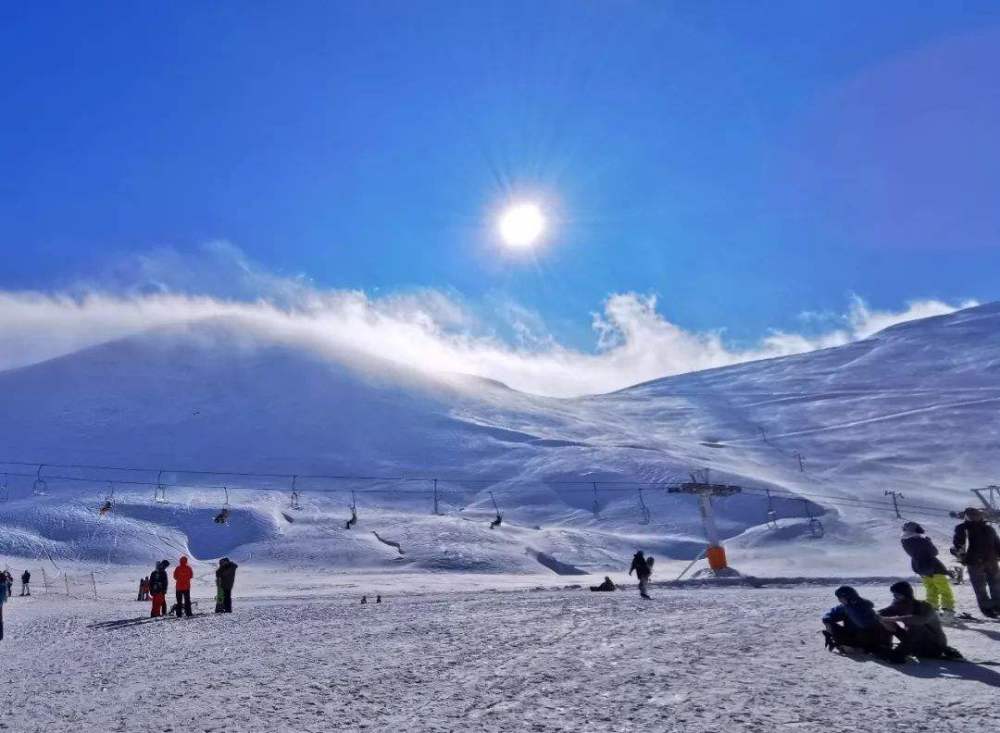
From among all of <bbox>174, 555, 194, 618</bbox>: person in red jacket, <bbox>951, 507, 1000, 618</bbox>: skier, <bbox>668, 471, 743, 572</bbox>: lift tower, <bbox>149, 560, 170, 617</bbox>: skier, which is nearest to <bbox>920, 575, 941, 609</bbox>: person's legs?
<bbox>951, 507, 1000, 618</bbox>: skier

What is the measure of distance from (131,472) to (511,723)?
269ft

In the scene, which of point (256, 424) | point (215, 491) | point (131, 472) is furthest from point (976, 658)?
point (256, 424)

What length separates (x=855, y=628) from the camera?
31.4ft

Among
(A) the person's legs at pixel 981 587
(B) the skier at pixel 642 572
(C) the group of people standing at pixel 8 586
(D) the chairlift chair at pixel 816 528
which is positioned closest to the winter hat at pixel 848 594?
(A) the person's legs at pixel 981 587

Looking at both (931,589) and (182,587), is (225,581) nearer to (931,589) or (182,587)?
(182,587)

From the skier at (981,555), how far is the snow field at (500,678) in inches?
24.8

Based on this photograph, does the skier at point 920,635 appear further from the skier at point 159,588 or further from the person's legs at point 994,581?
the skier at point 159,588

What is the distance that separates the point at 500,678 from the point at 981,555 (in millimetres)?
7539

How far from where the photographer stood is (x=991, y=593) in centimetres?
1214

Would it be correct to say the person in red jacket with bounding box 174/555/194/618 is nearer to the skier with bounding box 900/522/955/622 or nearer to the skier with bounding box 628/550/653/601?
the skier with bounding box 628/550/653/601

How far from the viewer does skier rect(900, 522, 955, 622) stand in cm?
1166

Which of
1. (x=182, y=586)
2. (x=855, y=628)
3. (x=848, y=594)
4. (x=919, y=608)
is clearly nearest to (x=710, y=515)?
(x=182, y=586)

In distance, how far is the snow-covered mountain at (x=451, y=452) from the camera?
5491 centimetres

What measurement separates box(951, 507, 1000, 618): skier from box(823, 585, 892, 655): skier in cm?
315
